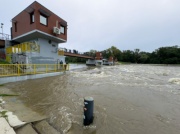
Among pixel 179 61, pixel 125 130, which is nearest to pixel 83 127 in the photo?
pixel 125 130

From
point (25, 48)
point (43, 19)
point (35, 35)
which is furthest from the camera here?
point (35, 35)

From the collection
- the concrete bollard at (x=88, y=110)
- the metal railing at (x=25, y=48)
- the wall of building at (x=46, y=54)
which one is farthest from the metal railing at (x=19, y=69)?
the concrete bollard at (x=88, y=110)

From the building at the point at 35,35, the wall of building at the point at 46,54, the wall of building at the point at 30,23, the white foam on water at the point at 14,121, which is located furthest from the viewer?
the wall of building at the point at 30,23

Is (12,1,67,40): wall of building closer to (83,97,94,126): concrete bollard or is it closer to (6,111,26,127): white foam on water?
(6,111,26,127): white foam on water

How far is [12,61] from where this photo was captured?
1606 cm

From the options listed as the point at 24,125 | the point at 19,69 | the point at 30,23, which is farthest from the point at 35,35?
the point at 24,125

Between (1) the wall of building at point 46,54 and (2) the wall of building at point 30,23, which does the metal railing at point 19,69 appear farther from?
(2) the wall of building at point 30,23

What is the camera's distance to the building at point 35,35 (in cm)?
1471

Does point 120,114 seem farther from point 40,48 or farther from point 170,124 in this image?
point 40,48

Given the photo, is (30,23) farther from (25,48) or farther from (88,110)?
(88,110)

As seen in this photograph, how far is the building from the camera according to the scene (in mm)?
14711

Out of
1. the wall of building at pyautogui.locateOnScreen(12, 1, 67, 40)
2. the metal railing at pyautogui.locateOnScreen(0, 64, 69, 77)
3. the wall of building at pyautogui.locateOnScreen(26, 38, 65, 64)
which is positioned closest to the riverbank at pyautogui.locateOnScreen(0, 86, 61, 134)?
the metal railing at pyautogui.locateOnScreen(0, 64, 69, 77)

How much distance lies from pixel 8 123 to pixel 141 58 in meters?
89.2

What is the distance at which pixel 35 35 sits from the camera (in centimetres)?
1680
